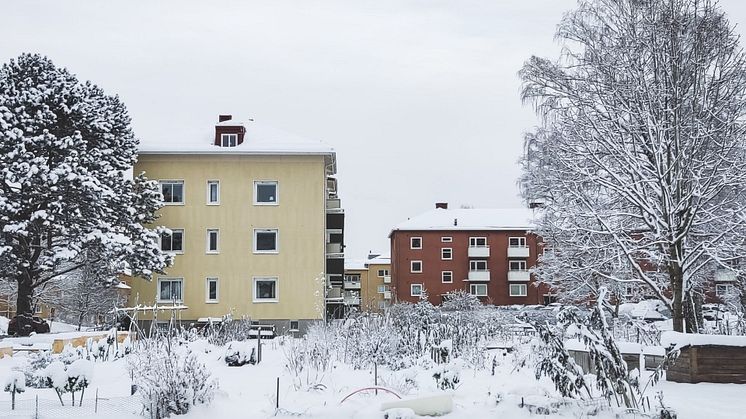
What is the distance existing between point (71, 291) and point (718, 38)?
33.1m

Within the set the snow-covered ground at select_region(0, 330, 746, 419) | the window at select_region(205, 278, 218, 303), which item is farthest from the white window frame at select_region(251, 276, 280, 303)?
the snow-covered ground at select_region(0, 330, 746, 419)

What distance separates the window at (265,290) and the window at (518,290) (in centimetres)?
3234

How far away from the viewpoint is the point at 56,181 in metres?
27.1

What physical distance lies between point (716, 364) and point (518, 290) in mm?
49684

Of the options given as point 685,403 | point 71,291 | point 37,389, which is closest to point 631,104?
point 685,403

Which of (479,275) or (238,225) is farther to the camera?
(479,275)

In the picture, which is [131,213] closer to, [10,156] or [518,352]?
[10,156]

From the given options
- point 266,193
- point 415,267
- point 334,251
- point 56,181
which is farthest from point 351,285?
point 56,181

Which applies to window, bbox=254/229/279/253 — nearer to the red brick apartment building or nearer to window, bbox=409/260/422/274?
the red brick apartment building

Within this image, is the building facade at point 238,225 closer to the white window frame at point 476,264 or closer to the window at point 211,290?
the window at point 211,290

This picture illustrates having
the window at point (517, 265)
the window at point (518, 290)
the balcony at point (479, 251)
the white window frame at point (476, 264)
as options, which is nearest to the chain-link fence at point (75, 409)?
the balcony at point (479, 251)

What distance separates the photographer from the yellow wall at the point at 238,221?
3497cm

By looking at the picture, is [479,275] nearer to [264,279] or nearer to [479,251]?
[479,251]

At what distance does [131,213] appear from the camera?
30.2 m
